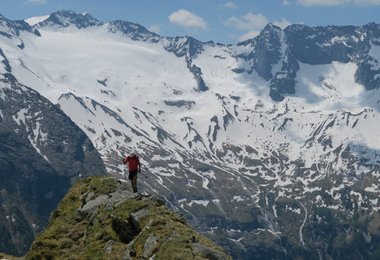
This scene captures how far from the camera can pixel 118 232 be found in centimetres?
3162

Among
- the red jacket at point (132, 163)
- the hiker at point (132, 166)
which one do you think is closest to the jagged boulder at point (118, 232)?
the hiker at point (132, 166)

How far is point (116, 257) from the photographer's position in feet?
97.7

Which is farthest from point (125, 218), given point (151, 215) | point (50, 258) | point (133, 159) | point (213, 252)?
point (133, 159)

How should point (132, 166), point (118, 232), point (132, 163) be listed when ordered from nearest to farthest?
point (118, 232), point (132, 166), point (132, 163)

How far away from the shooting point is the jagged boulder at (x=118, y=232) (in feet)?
92.6

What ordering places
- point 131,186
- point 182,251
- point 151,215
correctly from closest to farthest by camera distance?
point 182,251
point 151,215
point 131,186

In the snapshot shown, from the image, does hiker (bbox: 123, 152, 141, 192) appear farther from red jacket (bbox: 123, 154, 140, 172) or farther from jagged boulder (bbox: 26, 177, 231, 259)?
jagged boulder (bbox: 26, 177, 231, 259)

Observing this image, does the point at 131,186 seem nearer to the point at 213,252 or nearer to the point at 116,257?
the point at 116,257

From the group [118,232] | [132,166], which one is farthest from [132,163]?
[118,232]

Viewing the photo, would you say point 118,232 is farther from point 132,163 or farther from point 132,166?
point 132,163

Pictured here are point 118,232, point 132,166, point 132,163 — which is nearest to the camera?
point 118,232

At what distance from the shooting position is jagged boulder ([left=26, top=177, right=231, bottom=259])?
2823 centimetres

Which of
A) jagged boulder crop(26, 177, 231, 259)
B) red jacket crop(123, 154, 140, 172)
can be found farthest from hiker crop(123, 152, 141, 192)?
jagged boulder crop(26, 177, 231, 259)

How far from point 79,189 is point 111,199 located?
5838 millimetres
